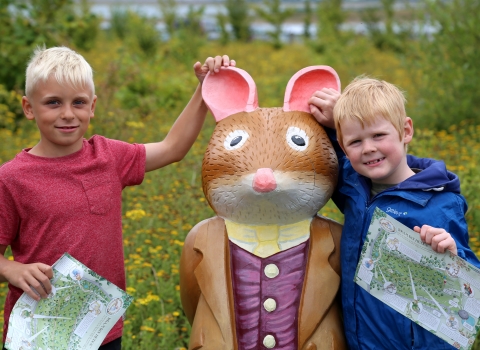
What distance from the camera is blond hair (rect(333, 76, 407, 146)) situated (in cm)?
218

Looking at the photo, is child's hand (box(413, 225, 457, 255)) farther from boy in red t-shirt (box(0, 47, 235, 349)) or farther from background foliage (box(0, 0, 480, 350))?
boy in red t-shirt (box(0, 47, 235, 349))

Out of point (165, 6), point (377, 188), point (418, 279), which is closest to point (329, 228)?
point (377, 188)

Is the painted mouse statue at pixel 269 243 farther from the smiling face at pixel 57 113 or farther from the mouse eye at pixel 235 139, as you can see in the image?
the smiling face at pixel 57 113

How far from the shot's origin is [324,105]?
239 centimetres

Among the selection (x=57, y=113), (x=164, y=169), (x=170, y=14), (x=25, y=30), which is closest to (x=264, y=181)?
(x=57, y=113)

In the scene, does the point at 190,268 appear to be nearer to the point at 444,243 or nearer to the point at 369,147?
the point at 369,147

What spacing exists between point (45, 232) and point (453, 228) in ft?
4.32

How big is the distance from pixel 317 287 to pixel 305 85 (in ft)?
2.38

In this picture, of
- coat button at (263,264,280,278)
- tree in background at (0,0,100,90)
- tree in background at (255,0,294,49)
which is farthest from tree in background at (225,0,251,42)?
coat button at (263,264,280,278)

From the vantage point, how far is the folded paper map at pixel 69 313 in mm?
2152

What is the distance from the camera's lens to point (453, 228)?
6.98ft

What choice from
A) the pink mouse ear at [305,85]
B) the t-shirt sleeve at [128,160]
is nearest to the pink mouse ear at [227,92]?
the pink mouse ear at [305,85]

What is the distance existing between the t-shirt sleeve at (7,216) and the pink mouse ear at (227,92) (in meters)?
0.77

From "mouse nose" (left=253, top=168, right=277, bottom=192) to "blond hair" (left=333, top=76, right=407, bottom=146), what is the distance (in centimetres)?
30
